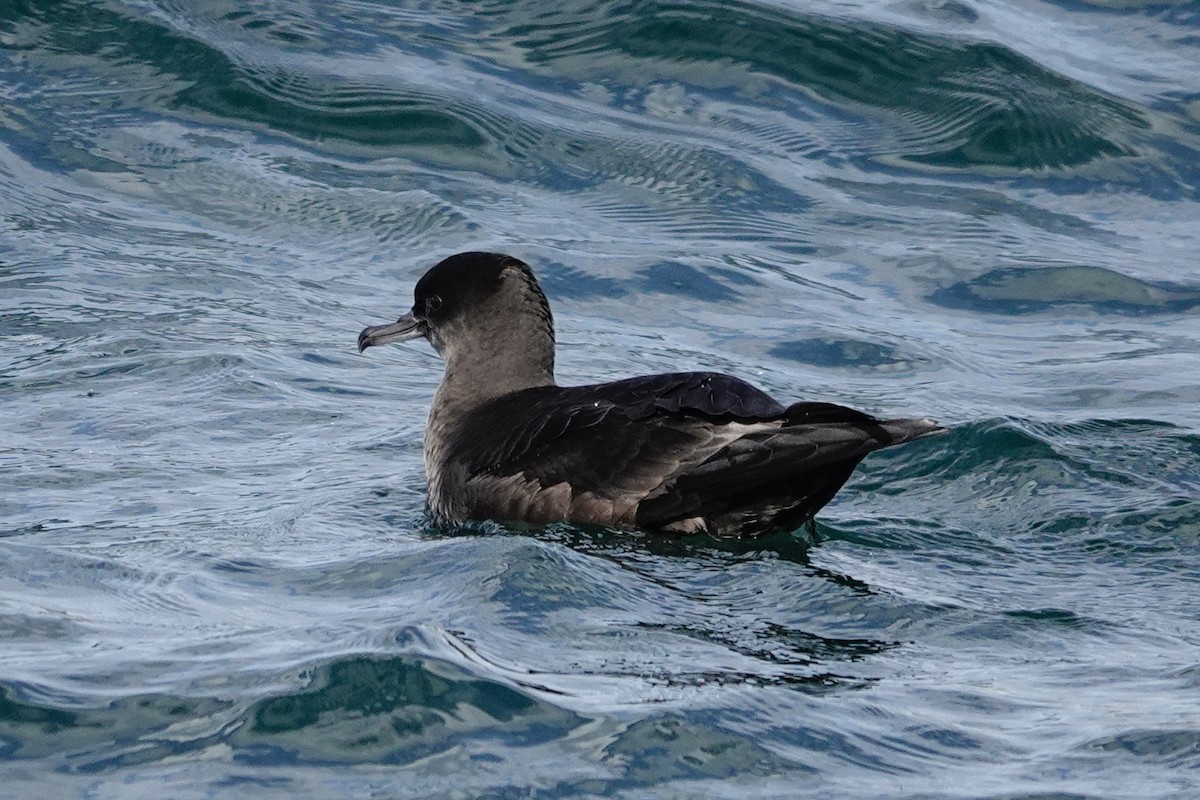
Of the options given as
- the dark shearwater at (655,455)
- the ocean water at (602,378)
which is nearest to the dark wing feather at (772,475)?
the dark shearwater at (655,455)

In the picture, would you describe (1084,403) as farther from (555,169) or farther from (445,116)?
A: (445,116)

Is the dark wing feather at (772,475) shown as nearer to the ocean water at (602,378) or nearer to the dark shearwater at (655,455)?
the dark shearwater at (655,455)

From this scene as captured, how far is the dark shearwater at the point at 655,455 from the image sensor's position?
592 centimetres

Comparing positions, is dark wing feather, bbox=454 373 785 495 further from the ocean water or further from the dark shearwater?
the ocean water

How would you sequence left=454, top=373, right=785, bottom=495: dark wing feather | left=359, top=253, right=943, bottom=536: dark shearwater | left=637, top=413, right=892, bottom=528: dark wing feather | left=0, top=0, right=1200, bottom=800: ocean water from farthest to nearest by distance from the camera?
left=454, top=373, right=785, bottom=495: dark wing feather
left=359, top=253, right=943, bottom=536: dark shearwater
left=637, top=413, right=892, bottom=528: dark wing feather
left=0, top=0, right=1200, bottom=800: ocean water

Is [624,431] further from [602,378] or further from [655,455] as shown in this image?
[602,378]

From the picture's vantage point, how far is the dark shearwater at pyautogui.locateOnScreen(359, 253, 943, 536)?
5922mm

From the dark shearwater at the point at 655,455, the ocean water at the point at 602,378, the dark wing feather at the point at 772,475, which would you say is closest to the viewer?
the ocean water at the point at 602,378

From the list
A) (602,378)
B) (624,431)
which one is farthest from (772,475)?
(602,378)

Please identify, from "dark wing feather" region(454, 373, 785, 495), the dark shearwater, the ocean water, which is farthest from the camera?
"dark wing feather" region(454, 373, 785, 495)

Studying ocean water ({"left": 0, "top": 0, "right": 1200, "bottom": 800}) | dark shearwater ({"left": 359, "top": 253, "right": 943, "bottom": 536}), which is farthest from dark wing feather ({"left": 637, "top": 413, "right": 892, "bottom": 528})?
ocean water ({"left": 0, "top": 0, "right": 1200, "bottom": 800})

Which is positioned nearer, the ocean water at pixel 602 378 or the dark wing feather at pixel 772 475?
the ocean water at pixel 602 378

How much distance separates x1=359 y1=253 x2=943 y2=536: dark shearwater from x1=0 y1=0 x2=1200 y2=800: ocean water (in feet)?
0.54

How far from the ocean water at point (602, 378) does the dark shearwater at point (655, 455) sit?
0.54ft
